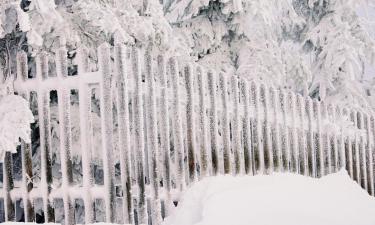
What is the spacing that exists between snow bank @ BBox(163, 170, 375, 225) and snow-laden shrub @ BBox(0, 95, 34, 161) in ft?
5.29

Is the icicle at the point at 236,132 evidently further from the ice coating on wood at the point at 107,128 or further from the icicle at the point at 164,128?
the ice coating on wood at the point at 107,128

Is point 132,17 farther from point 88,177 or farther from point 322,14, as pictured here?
point 322,14

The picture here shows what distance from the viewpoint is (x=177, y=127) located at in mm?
5488

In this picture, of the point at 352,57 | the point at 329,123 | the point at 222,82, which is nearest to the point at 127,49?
the point at 222,82

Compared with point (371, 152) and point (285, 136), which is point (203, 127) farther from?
point (371, 152)

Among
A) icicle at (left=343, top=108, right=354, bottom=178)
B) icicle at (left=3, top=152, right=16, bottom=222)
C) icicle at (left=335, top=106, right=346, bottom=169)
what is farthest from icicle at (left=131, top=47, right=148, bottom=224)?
icicle at (left=343, top=108, right=354, bottom=178)

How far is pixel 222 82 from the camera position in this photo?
6062 millimetres

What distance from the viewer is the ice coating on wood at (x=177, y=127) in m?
5.48

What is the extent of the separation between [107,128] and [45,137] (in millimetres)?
689

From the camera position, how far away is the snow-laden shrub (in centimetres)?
478

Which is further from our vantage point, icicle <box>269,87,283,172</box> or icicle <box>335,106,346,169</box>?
icicle <box>335,106,346,169</box>

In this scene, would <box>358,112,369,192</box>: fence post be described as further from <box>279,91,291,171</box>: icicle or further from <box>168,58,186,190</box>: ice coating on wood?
<box>168,58,186,190</box>: ice coating on wood

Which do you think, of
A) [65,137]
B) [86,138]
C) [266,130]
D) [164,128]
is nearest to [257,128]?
[266,130]

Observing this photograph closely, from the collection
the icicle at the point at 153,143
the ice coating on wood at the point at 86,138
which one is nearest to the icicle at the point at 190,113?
the icicle at the point at 153,143
